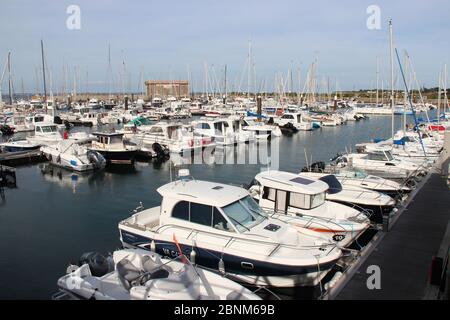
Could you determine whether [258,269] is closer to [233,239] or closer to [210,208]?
[233,239]

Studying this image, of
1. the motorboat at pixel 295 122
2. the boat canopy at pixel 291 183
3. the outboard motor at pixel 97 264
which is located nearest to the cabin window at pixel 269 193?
the boat canopy at pixel 291 183

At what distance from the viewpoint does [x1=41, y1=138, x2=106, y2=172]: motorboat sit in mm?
25438

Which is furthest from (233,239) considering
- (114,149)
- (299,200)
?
(114,149)

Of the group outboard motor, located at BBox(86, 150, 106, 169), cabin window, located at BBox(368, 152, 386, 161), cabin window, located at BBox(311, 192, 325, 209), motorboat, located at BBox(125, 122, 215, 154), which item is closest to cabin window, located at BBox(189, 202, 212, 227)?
cabin window, located at BBox(311, 192, 325, 209)

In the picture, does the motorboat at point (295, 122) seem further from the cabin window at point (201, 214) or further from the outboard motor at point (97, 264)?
the outboard motor at point (97, 264)

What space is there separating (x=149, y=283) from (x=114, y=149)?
2168cm

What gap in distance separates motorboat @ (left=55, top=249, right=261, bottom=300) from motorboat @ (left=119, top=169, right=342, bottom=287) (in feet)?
4.12

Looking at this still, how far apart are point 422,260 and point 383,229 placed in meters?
2.12

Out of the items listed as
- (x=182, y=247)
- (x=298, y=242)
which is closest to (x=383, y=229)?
(x=298, y=242)

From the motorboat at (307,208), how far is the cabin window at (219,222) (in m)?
2.56

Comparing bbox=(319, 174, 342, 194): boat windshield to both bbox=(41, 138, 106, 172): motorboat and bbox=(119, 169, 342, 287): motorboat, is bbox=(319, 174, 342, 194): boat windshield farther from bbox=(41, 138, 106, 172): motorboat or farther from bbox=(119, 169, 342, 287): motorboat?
bbox=(41, 138, 106, 172): motorboat

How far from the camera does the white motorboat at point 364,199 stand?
47.6 feet

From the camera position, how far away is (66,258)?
12.4 m
